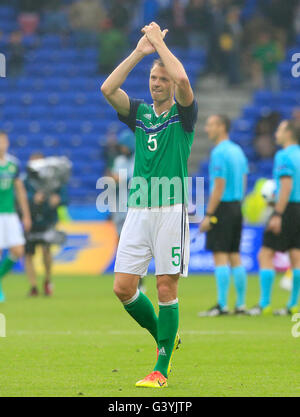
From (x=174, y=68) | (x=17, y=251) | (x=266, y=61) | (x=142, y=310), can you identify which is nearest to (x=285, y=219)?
(x=17, y=251)

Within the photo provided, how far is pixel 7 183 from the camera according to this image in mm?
14328

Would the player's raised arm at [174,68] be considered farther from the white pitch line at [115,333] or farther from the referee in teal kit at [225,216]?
the referee in teal kit at [225,216]

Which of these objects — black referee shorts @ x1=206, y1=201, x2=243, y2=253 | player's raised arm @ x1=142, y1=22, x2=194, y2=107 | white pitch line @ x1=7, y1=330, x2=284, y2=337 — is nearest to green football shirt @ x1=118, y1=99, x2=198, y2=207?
player's raised arm @ x1=142, y1=22, x2=194, y2=107

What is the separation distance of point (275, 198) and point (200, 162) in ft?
38.3

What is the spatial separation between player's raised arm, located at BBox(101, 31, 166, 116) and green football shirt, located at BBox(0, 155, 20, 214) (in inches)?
282

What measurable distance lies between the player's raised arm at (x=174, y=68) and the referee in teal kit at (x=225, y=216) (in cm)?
495

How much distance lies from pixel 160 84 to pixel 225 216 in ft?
17.0

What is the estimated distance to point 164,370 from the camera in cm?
704

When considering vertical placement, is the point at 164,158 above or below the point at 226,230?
above

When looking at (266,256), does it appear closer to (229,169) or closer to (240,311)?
(240,311)

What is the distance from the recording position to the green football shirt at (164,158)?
7.08 m

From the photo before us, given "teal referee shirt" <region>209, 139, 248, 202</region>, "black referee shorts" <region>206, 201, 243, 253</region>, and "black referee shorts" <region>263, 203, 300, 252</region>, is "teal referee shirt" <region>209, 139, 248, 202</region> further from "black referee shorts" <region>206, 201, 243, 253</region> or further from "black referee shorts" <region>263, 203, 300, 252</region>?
"black referee shorts" <region>263, 203, 300, 252</region>

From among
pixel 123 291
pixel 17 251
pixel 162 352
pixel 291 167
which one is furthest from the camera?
pixel 17 251

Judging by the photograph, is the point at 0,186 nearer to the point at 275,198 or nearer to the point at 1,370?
the point at 275,198
